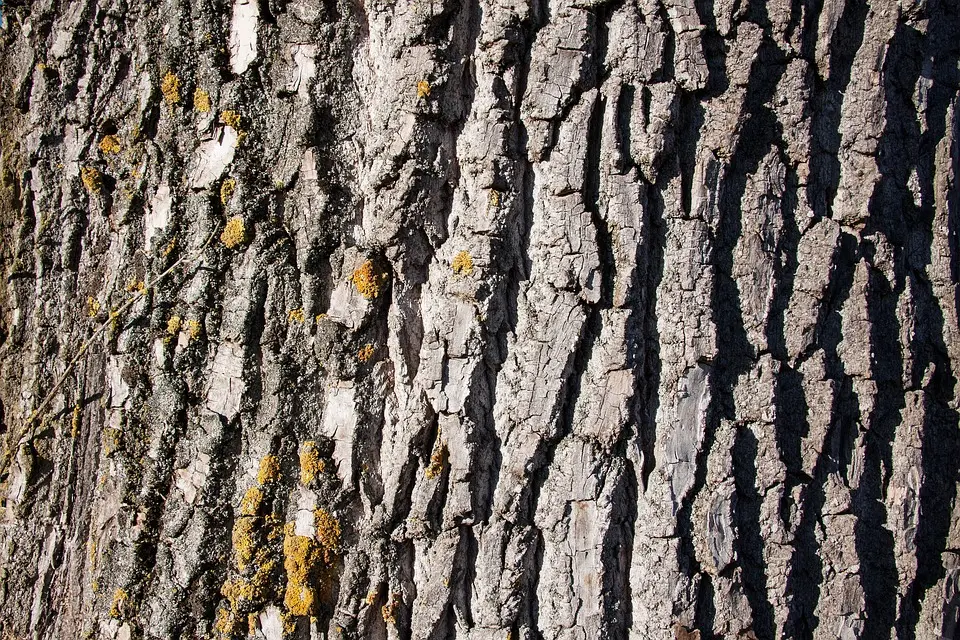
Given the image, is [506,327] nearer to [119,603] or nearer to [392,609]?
[392,609]

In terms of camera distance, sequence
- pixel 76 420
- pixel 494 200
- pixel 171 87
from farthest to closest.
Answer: pixel 76 420, pixel 171 87, pixel 494 200

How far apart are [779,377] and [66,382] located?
174cm

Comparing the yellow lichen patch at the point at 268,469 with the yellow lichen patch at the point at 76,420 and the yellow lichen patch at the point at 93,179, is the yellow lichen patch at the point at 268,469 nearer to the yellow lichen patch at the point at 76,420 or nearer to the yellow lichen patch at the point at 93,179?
the yellow lichen patch at the point at 76,420

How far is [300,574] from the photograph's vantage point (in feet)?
4.73

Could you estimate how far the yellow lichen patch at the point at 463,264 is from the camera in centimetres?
143

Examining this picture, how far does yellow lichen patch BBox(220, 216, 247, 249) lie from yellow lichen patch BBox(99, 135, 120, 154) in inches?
15.6

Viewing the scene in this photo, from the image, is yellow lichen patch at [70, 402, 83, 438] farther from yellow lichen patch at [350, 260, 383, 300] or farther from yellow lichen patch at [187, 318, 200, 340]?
yellow lichen patch at [350, 260, 383, 300]

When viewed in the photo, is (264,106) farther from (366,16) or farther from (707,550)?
(707,550)

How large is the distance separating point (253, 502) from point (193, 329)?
42cm

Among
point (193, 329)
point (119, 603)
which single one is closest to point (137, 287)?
point (193, 329)

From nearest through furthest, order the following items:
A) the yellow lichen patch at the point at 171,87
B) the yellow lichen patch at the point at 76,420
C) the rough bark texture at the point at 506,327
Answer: the rough bark texture at the point at 506,327 → the yellow lichen patch at the point at 171,87 → the yellow lichen patch at the point at 76,420

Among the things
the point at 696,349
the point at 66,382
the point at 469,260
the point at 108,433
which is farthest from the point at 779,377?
the point at 66,382

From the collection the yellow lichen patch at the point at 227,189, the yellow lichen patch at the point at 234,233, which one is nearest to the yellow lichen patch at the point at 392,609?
the yellow lichen patch at the point at 234,233

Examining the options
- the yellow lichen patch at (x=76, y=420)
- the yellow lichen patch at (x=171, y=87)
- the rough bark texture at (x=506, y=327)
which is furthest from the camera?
the yellow lichen patch at (x=76, y=420)
